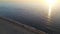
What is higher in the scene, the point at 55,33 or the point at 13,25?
the point at 13,25

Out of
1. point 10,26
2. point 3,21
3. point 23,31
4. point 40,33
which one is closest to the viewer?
point 40,33

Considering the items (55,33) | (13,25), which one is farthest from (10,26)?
(55,33)

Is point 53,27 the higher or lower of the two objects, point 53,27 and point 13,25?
the lower

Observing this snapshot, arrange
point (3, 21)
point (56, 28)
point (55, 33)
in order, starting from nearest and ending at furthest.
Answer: point (3, 21), point (55, 33), point (56, 28)

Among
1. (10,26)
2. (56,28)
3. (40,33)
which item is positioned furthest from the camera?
(56,28)

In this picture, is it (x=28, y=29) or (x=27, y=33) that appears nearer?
(x=27, y=33)

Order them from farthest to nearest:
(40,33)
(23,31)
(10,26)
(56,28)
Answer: (56,28) < (10,26) < (23,31) < (40,33)

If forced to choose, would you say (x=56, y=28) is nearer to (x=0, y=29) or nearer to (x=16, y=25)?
(x=16, y=25)

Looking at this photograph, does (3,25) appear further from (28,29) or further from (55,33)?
(55,33)

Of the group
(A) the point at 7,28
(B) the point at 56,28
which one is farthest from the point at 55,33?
(A) the point at 7,28
